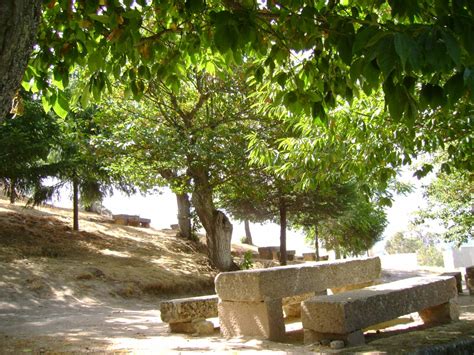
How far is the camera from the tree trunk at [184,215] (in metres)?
21.4

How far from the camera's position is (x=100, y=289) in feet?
42.6

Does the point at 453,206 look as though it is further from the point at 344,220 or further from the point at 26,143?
the point at 26,143

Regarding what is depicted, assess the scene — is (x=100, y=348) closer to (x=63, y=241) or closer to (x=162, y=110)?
(x=162, y=110)

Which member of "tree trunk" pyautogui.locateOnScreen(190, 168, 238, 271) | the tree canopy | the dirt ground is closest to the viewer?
the tree canopy

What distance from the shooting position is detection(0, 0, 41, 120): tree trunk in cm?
223

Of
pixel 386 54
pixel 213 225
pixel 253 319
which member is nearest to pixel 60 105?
pixel 386 54

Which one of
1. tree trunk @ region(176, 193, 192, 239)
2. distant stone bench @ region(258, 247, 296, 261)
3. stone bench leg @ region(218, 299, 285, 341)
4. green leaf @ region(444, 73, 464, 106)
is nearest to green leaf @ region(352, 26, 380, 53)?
green leaf @ region(444, 73, 464, 106)

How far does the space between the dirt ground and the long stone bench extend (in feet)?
0.85

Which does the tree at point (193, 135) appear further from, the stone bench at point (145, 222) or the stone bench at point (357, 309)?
the stone bench at point (145, 222)

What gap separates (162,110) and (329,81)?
37.9 feet

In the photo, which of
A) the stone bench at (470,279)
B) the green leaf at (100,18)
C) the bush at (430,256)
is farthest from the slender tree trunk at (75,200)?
the bush at (430,256)

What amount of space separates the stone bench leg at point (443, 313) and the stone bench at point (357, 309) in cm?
58

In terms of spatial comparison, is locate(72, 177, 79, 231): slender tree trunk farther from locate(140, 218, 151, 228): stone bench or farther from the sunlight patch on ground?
locate(140, 218, 151, 228): stone bench

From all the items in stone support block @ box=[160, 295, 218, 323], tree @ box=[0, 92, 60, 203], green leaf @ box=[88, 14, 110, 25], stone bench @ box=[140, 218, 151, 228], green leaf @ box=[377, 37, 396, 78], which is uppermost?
tree @ box=[0, 92, 60, 203]
